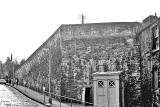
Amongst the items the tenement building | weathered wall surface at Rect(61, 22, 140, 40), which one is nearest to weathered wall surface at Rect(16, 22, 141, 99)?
weathered wall surface at Rect(61, 22, 140, 40)

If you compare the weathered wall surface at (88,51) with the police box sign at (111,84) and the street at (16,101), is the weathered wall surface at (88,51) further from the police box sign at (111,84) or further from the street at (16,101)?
the police box sign at (111,84)

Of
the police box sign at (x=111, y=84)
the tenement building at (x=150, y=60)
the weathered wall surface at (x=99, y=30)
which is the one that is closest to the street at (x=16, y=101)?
the police box sign at (x=111, y=84)

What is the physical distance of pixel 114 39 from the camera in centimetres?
2159

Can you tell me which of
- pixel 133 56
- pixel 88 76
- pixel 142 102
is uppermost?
pixel 133 56

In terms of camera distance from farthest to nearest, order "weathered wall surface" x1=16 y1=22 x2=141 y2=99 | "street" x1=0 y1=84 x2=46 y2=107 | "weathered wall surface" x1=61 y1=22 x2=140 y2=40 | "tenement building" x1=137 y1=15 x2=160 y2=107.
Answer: "weathered wall surface" x1=61 y1=22 x2=140 y2=40, "weathered wall surface" x1=16 y1=22 x2=141 y2=99, "street" x1=0 y1=84 x2=46 y2=107, "tenement building" x1=137 y1=15 x2=160 y2=107

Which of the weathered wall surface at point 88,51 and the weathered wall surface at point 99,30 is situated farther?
the weathered wall surface at point 99,30

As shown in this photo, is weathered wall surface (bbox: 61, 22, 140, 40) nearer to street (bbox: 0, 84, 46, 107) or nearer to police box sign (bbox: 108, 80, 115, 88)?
police box sign (bbox: 108, 80, 115, 88)

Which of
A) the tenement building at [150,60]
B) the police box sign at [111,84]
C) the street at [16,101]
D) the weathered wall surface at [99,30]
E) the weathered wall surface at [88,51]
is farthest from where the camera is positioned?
the weathered wall surface at [99,30]

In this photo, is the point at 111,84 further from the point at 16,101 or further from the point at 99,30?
the point at 16,101

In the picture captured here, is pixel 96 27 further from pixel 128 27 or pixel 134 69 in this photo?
pixel 134 69

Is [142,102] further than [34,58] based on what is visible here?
No

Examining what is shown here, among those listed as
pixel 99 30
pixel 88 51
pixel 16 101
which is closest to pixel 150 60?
pixel 99 30

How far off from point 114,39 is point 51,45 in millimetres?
6647

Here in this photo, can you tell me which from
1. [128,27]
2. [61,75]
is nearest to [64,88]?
[61,75]
